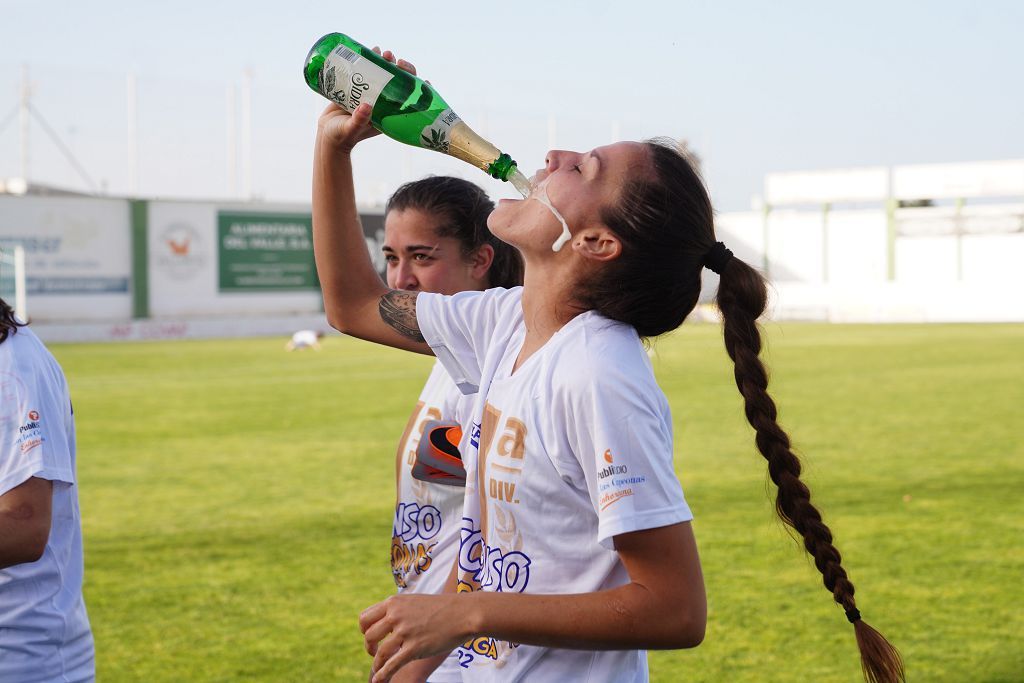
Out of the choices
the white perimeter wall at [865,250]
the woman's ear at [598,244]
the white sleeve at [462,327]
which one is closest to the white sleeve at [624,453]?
the woman's ear at [598,244]

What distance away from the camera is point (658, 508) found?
5.65 ft

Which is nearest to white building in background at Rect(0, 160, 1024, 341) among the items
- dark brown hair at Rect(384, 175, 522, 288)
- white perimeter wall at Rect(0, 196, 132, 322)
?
white perimeter wall at Rect(0, 196, 132, 322)

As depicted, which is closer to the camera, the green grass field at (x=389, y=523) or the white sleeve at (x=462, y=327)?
the white sleeve at (x=462, y=327)

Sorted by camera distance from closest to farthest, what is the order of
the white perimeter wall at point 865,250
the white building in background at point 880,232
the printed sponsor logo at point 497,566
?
the printed sponsor logo at point 497,566 → the white perimeter wall at point 865,250 → the white building in background at point 880,232

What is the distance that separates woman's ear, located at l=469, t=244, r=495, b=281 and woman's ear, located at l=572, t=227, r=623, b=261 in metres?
1.16

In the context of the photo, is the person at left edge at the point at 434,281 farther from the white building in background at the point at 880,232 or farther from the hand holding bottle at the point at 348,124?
the white building in background at the point at 880,232

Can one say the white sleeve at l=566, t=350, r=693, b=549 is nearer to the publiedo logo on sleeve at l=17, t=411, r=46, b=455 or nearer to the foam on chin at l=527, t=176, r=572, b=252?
the foam on chin at l=527, t=176, r=572, b=252

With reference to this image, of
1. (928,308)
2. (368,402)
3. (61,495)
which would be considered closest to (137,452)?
(368,402)

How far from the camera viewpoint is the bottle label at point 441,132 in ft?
8.55

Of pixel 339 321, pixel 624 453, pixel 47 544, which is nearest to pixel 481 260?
pixel 339 321

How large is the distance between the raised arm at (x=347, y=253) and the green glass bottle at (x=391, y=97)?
0.14ft

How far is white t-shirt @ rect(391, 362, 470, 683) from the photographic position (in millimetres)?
2783

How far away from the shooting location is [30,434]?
2521mm

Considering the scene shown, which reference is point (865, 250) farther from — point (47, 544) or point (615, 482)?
point (615, 482)
